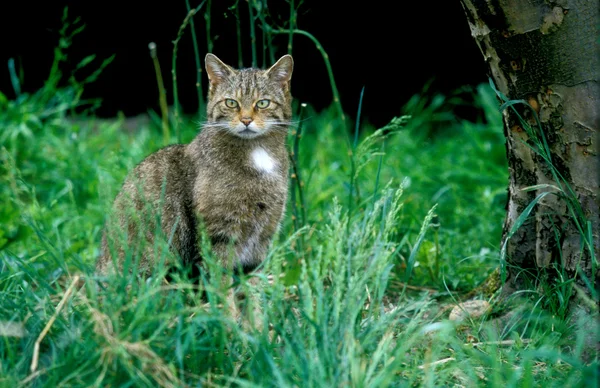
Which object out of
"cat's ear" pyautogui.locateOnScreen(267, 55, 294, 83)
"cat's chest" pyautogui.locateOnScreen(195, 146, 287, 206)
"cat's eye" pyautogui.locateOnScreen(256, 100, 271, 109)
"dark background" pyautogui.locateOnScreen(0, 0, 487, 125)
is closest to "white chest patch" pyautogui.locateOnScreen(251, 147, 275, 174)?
"cat's chest" pyautogui.locateOnScreen(195, 146, 287, 206)

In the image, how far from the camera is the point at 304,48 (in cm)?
617

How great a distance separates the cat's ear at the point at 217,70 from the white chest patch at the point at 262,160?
0.34m

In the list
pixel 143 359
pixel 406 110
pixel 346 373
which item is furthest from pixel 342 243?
pixel 406 110

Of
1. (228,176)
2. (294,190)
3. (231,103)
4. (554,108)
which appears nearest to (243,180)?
(228,176)

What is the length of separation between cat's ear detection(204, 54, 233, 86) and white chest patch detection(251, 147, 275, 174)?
340 mm

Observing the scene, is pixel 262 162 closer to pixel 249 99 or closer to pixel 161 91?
pixel 249 99

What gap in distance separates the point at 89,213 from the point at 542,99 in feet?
8.53

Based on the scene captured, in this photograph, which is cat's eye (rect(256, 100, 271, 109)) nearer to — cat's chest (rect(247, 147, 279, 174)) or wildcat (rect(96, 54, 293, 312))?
wildcat (rect(96, 54, 293, 312))

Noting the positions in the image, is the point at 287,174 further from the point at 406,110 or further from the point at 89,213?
→ the point at 406,110

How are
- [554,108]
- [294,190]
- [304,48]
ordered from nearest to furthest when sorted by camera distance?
[554,108]
[294,190]
[304,48]

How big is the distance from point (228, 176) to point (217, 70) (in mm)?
470

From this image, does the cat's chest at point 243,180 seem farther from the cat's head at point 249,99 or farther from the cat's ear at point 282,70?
the cat's ear at point 282,70

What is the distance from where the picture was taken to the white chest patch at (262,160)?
3.18 metres

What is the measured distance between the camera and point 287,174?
3.28 m
